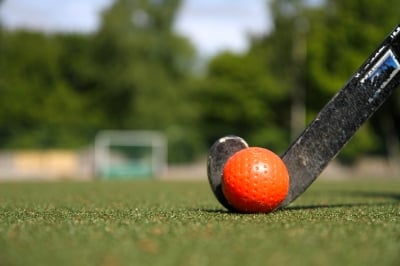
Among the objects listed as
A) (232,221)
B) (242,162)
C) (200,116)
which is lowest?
(200,116)

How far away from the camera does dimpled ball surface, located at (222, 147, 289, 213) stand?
25.8 feet

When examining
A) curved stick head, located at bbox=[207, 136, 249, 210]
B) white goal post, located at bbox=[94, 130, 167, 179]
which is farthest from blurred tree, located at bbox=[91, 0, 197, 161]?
curved stick head, located at bbox=[207, 136, 249, 210]

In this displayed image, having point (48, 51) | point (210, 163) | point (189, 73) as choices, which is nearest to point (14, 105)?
point (48, 51)

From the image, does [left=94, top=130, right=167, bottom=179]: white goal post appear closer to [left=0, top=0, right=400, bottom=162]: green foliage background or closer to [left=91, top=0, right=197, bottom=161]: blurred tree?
[left=0, top=0, right=400, bottom=162]: green foliage background

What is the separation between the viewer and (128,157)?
3300 cm

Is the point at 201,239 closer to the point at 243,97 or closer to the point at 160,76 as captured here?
the point at 243,97

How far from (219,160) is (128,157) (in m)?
24.5

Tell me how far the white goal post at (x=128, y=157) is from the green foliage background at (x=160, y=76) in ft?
28.4

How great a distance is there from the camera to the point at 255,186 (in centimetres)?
788

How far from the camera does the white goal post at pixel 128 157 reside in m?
31.8

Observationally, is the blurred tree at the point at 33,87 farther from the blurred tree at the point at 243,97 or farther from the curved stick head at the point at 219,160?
the curved stick head at the point at 219,160

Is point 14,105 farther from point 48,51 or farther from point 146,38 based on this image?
point 146,38

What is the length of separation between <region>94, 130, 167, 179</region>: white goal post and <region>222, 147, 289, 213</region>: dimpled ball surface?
77.3 feet

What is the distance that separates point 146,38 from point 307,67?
14087mm
